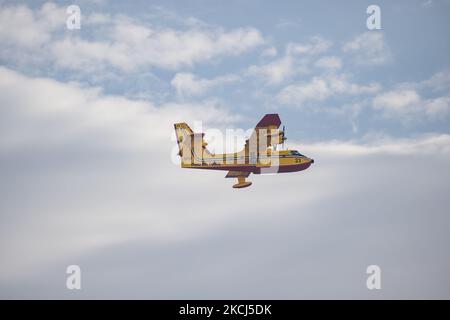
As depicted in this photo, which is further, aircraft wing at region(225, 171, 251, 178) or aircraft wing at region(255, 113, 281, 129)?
aircraft wing at region(225, 171, 251, 178)

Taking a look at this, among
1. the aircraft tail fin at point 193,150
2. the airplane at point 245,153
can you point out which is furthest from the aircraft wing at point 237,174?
the aircraft tail fin at point 193,150

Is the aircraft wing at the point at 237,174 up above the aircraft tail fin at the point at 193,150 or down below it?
below

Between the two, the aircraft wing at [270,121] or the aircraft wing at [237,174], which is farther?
the aircraft wing at [237,174]

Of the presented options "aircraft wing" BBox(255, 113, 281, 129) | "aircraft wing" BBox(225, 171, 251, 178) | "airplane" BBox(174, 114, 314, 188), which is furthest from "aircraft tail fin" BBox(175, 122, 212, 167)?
"aircraft wing" BBox(255, 113, 281, 129)

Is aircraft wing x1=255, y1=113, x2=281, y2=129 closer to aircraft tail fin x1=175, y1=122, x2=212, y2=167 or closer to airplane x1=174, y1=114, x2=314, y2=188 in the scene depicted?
airplane x1=174, y1=114, x2=314, y2=188

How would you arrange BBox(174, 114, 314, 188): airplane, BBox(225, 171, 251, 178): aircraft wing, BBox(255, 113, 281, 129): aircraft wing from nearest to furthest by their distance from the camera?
BBox(255, 113, 281, 129): aircraft wing
BBox(174, 114, 314, 188): airplane
BBox(225, 171, 251, 178): aircraft wing

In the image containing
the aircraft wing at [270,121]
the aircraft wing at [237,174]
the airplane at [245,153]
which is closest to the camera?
the aircraft wing at [270,121]

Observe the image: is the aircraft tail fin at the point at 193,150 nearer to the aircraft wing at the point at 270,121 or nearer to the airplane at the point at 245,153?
the airplane at the point at 245,153

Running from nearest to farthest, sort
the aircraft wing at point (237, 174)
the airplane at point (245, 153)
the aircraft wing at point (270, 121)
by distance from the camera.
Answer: the aircraft wing at point (270, 121)
the airplane at point (245, 153)
the aircraft wing at point (237, 174)

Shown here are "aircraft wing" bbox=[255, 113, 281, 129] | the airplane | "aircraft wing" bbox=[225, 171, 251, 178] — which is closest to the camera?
"aircraft wing" bbox=[255, 113, 281, 129]
